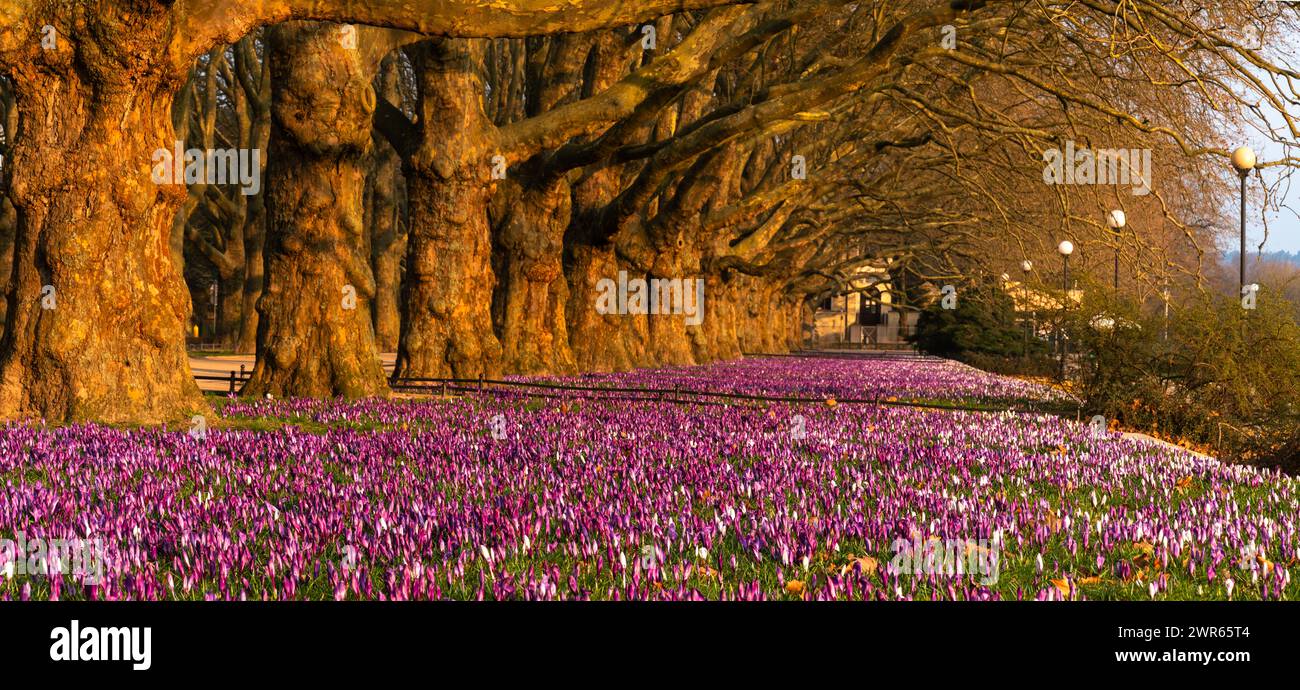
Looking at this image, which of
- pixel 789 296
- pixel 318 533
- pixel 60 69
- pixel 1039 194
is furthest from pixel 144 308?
pixel 789 296

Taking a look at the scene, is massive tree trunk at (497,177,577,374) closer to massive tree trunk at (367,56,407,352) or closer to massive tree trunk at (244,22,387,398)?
massive tree trunk at (244,22,387,398)

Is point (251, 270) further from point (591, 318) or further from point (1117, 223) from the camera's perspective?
point (1117, 223)

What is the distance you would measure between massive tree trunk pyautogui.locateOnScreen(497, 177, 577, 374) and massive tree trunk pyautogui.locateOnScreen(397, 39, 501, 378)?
10.2 ft

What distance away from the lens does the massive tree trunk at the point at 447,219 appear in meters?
17.6

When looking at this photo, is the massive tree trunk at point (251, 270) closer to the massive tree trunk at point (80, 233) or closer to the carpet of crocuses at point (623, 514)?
the massive tree trunk at point (80, 233)

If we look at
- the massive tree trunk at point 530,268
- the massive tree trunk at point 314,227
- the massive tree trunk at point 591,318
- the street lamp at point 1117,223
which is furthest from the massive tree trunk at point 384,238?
the street lamp at point 1117,223

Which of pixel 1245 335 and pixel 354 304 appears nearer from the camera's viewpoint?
pixel 1245 335

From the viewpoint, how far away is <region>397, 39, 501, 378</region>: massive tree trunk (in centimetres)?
1762

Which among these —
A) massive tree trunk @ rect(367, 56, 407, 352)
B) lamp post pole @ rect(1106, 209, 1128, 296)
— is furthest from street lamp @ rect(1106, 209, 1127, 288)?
massive tree trunk @ rect(367, 56, 407, 352)

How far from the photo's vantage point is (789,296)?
70.2m

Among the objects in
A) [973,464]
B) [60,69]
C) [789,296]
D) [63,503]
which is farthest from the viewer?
[789,296]

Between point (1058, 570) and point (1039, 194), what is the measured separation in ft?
89.5

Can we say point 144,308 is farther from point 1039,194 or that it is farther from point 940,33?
point 1039,194

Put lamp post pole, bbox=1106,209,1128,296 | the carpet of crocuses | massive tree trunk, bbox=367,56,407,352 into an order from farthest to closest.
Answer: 1. massive tree trunk, bbox=367,56,407,352
2. lamp post pole, bbox=1106,209,1128,296
3. the carpet of crocuses
